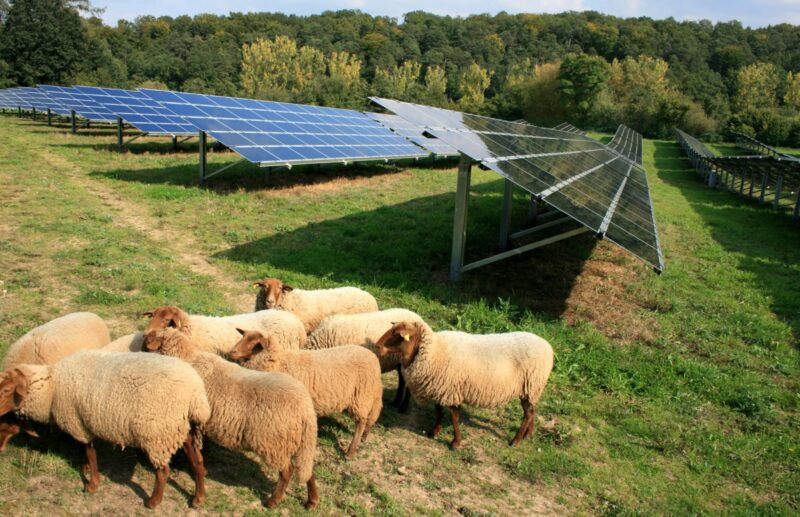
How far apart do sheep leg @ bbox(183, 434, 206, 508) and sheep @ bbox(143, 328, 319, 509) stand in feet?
0.54

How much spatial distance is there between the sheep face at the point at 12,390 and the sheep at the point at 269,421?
143cm

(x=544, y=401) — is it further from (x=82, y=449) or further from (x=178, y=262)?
(x=178, y=262)

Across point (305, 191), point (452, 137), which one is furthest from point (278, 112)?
point (452, 137)

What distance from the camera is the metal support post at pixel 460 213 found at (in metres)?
10.1

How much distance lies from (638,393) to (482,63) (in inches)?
5175

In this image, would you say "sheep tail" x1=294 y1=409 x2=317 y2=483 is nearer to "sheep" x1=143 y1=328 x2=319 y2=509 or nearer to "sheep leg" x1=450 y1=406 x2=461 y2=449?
"sheep" x1=143 y1=328 x2=319 y2=509

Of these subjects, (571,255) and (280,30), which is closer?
(571,255)

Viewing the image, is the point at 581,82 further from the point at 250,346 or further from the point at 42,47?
the point at 250,346

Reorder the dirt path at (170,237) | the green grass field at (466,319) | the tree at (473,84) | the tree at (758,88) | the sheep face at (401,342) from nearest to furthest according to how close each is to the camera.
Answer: the green grass field at (466,319), the sheep face at (401,342), the dirt path at (170,237), the tree at (758,88), the tree at (473,84)

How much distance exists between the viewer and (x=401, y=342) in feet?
19.3

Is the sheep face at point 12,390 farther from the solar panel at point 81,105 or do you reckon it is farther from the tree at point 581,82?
the tree at point 581,82

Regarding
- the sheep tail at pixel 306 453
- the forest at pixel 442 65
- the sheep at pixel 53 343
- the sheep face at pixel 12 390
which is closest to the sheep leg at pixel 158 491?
the sheep tail at pixel 306 453

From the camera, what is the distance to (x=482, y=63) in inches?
5074

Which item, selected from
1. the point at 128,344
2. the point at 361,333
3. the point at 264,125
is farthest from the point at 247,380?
the point at 264,125
